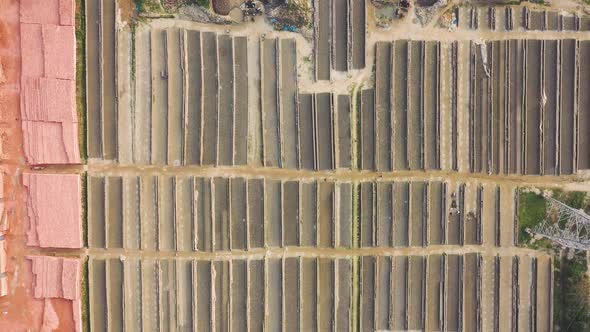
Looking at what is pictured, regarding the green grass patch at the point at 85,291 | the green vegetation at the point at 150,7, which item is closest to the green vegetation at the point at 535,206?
the green vegetation at the point at 150,7

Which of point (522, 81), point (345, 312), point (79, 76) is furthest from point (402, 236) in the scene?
point (79, 76)

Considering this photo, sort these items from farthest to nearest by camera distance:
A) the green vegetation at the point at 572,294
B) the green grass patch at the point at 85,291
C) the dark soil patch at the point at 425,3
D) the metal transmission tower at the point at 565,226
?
the green vegetation at the point at 572,294 < the green grass patch at the point at 85,291 < the dark soil patch at the point at 425,3 < the metal transmission tower at the point at 565,226

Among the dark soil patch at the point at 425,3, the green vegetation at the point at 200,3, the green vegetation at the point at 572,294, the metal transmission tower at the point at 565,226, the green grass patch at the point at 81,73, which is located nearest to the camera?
the metal transmission tower at the point at 565,226

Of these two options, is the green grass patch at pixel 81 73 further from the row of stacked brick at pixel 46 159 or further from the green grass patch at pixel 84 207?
the green grass patch at pixel 84 207

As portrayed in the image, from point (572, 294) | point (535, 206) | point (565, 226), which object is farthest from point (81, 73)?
point (572, 294)

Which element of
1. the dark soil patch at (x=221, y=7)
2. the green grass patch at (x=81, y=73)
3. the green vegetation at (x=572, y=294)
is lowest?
the green vegetation at (x=572, y=294)

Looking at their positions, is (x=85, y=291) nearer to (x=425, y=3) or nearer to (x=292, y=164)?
(x=292, y=164)
